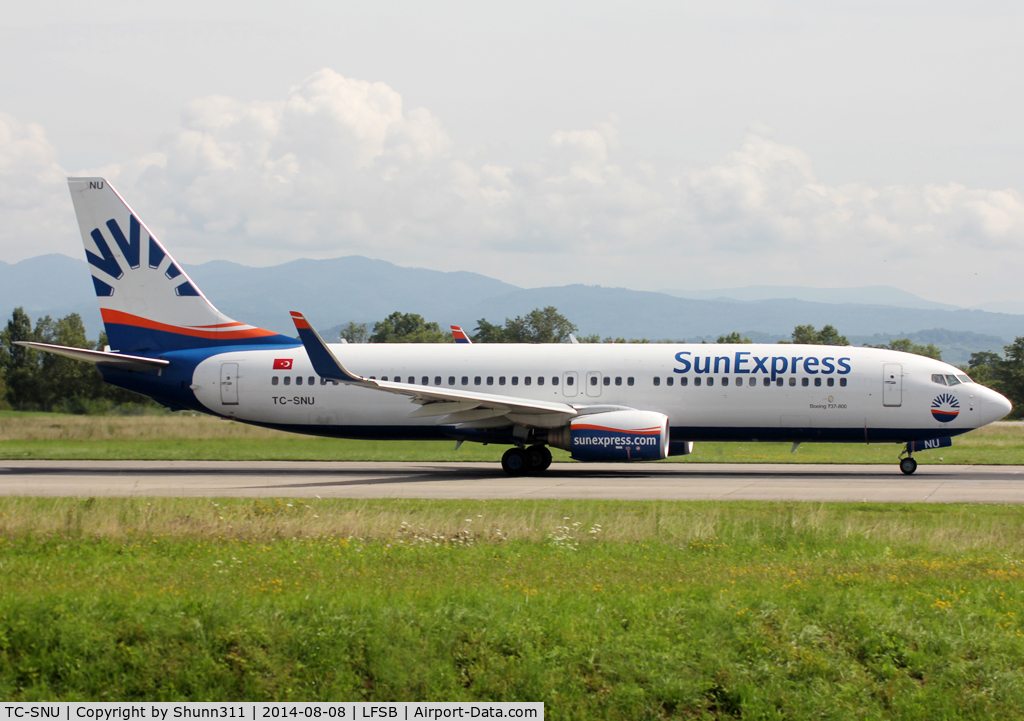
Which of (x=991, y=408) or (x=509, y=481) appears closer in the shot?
(x=509, y=481)

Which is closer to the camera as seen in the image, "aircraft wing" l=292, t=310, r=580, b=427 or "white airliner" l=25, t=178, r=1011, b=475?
"aircraft wing" l=292, t=310, r=580, b=427

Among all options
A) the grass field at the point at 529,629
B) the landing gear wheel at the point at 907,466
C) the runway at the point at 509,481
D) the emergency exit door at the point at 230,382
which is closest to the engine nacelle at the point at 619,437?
the runway at the point at 509,481

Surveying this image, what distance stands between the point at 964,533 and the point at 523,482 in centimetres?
1305

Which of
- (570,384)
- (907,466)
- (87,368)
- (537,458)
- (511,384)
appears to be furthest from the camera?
(87,368)

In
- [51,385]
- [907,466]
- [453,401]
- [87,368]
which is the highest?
[87,368]

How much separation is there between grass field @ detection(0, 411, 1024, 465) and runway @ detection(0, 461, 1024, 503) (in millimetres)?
2296

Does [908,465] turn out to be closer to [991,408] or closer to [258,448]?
[991,408]

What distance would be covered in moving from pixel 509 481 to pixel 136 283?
14430mm

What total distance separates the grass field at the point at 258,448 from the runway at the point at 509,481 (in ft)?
7.53

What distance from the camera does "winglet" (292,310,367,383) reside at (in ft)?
84.3

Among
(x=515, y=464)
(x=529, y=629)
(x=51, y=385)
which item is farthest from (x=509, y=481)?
(x=51, y=385)

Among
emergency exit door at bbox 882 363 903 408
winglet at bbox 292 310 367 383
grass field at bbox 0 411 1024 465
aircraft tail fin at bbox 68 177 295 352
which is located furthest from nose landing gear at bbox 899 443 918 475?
aircraft tail fin at bbox 68 177 295 352

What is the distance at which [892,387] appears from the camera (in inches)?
1127

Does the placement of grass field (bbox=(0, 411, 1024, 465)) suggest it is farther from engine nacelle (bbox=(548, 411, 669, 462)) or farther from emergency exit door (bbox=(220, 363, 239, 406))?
engine nacelle (bbox=(548, 411, 669, 462))
